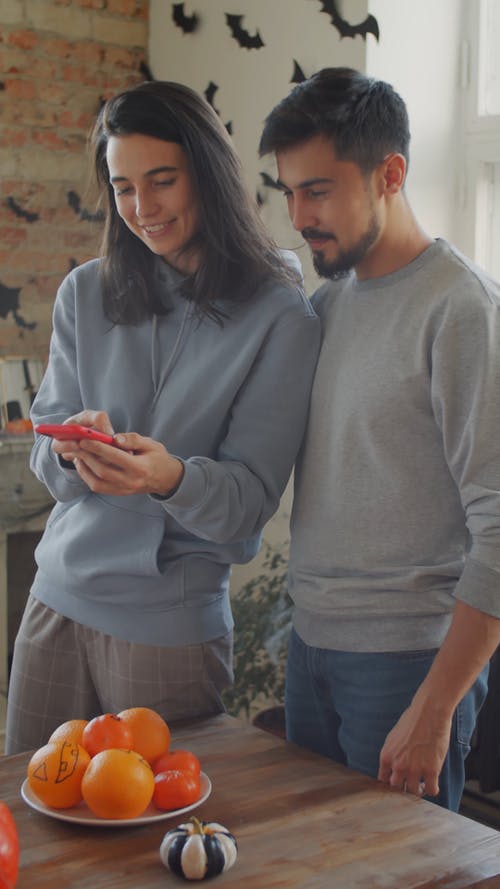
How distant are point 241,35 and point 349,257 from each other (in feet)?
7.03

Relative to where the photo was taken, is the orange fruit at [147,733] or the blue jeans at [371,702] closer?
the orange fruit at [147,733]

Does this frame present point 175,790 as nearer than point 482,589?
Yes

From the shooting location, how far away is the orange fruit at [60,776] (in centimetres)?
125

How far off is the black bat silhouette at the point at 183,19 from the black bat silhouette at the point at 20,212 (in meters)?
0.81

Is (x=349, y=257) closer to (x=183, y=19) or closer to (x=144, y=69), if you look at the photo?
(x=183, y=19)

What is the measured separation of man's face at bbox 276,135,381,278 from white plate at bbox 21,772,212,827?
2.51ft

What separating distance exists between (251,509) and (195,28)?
251cm

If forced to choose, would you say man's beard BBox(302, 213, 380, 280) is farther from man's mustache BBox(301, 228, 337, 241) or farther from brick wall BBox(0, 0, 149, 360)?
brick wall BBox(0, 0, 149, 360)

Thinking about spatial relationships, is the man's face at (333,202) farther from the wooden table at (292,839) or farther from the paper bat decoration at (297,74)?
the paper bat decoration at (297,74)

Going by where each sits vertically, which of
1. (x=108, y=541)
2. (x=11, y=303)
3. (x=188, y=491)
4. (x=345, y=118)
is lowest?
(x=108, y=541)

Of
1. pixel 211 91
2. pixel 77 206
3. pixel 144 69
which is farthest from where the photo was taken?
pixel 144 69

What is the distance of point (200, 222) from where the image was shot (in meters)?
1.72

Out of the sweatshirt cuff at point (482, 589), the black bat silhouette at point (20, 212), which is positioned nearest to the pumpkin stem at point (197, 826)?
the sweatshirt cuff at point (482, 589)

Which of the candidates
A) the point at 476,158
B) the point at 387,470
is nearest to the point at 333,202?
the point at 387,470
